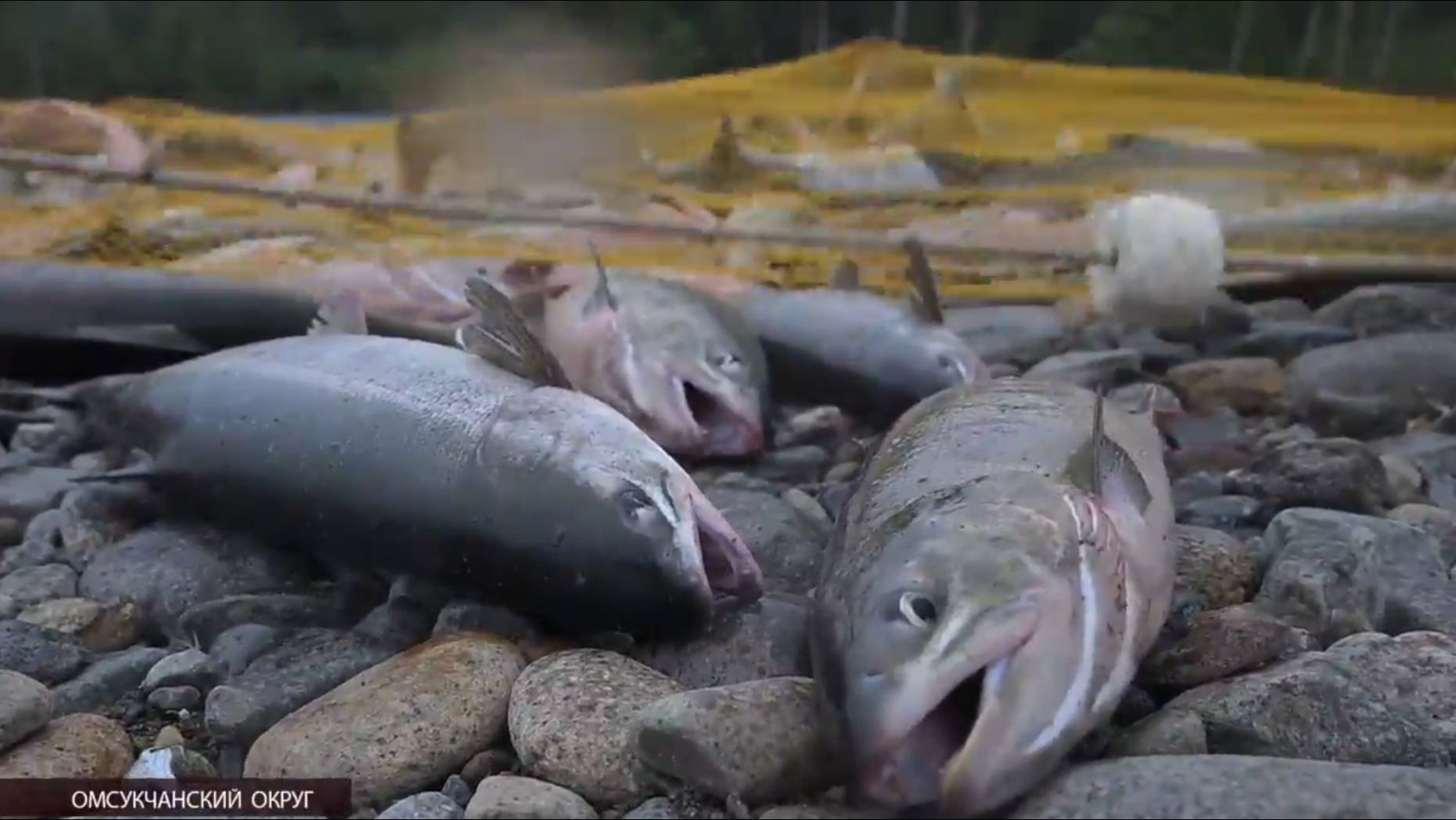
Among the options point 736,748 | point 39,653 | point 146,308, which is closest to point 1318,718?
point 736,748

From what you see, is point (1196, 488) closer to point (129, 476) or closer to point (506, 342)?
point (506, 342)

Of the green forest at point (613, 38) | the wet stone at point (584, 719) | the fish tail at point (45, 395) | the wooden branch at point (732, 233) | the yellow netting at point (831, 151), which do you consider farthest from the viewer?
the green forest at point (613, 38)

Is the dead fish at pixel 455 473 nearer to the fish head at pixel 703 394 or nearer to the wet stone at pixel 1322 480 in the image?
the fish head at pixel 703 394

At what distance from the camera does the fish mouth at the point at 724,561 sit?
1.85m

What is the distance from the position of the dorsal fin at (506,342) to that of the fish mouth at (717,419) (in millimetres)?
443

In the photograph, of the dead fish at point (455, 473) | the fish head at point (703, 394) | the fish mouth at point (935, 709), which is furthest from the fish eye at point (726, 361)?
the fish mouth at point (935, 709)

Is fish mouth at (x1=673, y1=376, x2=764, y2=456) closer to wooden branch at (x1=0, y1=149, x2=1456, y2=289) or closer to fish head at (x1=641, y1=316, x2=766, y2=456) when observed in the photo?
fish head at (x1=641, y1=316, x2=766, y2=456)

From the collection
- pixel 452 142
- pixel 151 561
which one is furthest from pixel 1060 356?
pixel 151 561

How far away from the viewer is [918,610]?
4.17ft

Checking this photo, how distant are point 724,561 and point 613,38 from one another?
2663mm

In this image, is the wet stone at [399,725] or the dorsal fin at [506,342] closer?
the wet stone at [399,725]

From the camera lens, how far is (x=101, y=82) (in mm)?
4312

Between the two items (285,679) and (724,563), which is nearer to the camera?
(285,679)

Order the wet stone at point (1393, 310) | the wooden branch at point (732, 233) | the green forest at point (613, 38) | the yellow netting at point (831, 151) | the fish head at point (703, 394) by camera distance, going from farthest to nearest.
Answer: the green forest at point (613, 38) → the yellow netting at point (831, 151) → the wooden branch at point (732, 233) → the wet stone at point (1393, 310) → the fish head at point (703, 394)
